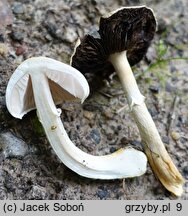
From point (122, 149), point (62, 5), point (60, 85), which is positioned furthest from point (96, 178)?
point (62, 5)

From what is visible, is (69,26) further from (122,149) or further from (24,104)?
(122,149)

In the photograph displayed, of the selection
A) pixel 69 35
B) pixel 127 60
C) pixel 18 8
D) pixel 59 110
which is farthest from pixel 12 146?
pixel 18 8

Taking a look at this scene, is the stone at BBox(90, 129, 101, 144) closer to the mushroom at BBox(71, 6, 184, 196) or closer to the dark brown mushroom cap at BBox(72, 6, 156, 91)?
the mushroom at BBox(71, 6, 184, 196)

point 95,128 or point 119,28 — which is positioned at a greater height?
point 119,28

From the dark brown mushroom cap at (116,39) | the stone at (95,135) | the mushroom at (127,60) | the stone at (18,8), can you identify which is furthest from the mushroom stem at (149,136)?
the stone at (18,8)

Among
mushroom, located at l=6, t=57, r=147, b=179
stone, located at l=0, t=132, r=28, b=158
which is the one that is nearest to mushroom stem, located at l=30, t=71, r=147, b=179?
mushroom, located at l=6, t=57, r=147, b=179

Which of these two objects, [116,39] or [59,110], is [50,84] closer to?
[59,110]

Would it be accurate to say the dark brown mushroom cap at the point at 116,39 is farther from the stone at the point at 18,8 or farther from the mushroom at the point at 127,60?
the stone at the point at 18,8

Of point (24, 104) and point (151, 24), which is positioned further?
point (151, 24)
